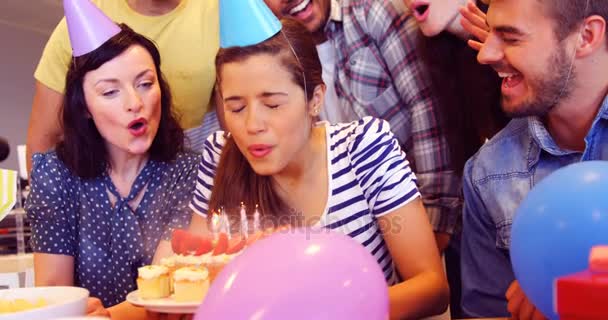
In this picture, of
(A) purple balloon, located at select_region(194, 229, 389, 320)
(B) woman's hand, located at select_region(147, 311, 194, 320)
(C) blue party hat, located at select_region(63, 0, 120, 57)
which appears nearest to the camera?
(A) purple balloon, located at select_region(194, 229, 389, 320)

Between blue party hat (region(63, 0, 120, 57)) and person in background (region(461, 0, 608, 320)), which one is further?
blue party hat (region(63, 0, 120, 57))

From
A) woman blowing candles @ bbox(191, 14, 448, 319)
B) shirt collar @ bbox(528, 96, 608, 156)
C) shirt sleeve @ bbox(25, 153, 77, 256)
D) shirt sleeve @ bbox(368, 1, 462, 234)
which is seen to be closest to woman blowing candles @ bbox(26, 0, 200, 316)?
shirt sleeve @ bbox(25, 153, 77, 256)

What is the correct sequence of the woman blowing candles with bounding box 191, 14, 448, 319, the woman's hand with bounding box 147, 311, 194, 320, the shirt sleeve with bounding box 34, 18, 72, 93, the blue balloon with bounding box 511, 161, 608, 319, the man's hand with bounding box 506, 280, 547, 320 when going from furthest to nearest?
the shirt sleeve with bounding box 34, 18, 72, 93
the woman blowing candles with bounding box 191, 14, 448, 319
the woman's hand with bounding box 147, 311, 194, 320
the man's hand with bounding box 506, 280, 547, 320
the blue balloon with bounding box 511, 161, 608, 319

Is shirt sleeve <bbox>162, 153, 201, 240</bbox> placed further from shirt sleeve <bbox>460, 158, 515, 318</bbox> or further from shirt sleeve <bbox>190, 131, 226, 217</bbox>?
shirt sleeve <bbox>460, 158, 515, 318</bbox>

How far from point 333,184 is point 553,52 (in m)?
0.53

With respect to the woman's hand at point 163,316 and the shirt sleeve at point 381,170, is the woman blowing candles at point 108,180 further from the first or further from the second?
the shirt sleeve at point 381,170

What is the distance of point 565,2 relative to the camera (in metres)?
1.33

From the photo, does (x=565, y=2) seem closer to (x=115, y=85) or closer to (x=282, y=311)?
(x=282, y=311)

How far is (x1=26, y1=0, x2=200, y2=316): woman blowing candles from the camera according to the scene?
5.57 feet

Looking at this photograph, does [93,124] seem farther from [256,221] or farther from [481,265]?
[481,265]

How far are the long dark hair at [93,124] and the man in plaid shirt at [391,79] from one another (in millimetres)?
399

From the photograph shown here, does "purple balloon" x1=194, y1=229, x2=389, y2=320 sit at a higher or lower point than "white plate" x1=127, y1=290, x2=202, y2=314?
higher

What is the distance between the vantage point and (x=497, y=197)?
1479 millimetres

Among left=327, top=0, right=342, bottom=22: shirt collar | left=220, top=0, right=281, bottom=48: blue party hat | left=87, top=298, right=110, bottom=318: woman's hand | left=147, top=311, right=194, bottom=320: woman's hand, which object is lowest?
left=147, top=311, right=194, bottom=320: woman's hand
